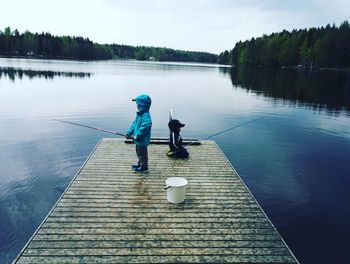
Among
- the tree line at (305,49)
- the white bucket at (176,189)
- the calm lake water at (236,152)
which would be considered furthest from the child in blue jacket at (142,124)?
the tree line at (305,49)

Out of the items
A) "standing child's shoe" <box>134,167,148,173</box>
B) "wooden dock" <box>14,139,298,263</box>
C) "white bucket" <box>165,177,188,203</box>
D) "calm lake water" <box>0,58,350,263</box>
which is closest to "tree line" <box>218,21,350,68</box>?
"calm lake water" <box>0,58,350,263</box>

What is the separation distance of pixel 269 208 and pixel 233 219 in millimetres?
3546

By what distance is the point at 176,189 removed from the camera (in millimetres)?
6914

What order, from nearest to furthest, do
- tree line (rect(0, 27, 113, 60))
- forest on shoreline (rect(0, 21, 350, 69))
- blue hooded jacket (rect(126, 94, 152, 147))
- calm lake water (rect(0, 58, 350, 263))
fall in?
blue hooded jacket (rect(126, 94, 152, 147)) → calm lake water (rect(0, 58, 350, 263)) → forest on shoreline (rect(0, 21, 350, 69)) → tree line (rect(0, 27, 113, 60))

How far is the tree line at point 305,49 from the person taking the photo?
3688 inches

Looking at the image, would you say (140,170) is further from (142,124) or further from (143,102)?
(143,102)

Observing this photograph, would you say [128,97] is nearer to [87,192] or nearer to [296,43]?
[87,192]

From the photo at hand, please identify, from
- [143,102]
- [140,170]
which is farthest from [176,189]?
[143,102]

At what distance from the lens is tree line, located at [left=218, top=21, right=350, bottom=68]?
93688mm

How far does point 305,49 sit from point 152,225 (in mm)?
111202

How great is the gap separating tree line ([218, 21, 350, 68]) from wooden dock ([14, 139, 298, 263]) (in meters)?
102

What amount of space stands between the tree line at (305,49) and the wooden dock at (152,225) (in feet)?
335

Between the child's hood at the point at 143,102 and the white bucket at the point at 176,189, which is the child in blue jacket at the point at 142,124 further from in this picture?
the white bucket at the point at 176,189

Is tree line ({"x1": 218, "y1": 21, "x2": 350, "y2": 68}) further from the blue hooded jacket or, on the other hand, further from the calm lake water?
the blue hooded jacket
